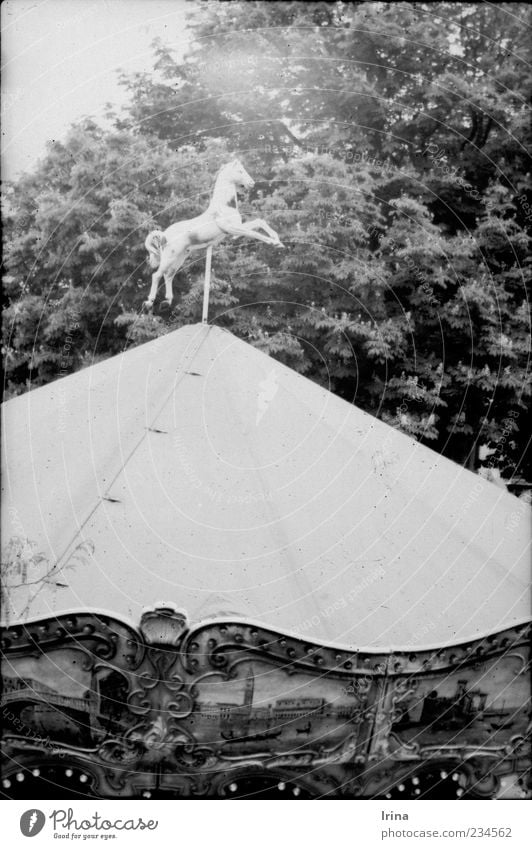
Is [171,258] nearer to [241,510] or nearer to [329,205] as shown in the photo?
[241,510]

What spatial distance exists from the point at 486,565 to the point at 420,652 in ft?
2.56

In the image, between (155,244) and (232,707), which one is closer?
(232,707)

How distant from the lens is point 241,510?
3.69 meters

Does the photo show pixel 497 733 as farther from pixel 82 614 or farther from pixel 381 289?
pixel 381 289

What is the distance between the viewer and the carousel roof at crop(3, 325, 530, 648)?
3.44m

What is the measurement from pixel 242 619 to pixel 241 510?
0.61 metres

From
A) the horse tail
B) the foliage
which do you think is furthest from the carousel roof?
the foliage

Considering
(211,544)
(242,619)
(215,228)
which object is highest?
(215,228)

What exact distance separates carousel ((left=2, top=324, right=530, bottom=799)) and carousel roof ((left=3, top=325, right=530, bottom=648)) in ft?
0.03

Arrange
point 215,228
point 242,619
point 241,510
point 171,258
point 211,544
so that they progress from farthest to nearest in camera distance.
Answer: point 171,258, point 215,228, point 241,510, point 211,544, point 242,619

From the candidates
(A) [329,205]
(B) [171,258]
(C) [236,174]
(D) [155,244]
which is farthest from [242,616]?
(A) [329,205]

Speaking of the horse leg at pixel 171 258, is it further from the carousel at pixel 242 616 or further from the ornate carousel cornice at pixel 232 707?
the ornate carousel cornice at pixel 232 707

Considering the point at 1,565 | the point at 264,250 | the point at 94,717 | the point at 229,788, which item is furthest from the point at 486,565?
the point at 264,250

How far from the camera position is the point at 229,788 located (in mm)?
3420
